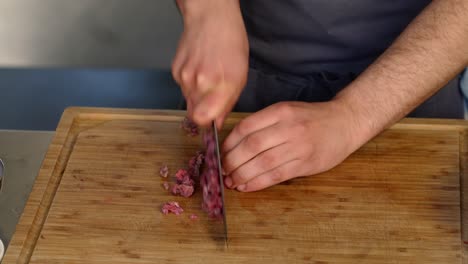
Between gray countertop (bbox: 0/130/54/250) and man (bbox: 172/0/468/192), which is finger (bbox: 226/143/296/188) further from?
gray countertop (bbox: 0/130/54/250)

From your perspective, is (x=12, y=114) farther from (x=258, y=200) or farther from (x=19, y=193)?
(x=258, y=200)

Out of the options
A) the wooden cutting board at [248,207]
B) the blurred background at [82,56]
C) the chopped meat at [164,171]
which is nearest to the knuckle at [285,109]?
the wooden cutting board at [248,207]

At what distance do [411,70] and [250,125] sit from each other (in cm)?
30

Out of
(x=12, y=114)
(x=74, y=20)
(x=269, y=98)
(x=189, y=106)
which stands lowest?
(x=12, y=114)

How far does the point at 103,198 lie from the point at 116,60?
3.76ft

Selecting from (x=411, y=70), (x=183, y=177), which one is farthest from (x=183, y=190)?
(x=411, y=70)

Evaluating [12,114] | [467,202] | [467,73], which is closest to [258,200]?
[467,202]

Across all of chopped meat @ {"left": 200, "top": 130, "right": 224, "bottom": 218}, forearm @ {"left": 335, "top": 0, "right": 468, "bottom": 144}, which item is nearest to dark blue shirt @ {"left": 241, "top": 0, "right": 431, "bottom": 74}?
forearm @ {"left": 335, "top": 0, "right": 468, "bottom": 144}

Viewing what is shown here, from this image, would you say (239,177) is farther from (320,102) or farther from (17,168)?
(17,168)

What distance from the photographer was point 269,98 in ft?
5.26

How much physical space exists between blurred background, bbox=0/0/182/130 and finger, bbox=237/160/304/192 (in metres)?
0.94

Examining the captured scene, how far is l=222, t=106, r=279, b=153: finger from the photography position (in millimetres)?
1248

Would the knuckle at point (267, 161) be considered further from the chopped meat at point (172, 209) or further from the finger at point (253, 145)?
the chopped meat at point (172, 209)

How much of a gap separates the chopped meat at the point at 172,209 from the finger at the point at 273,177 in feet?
0.36
